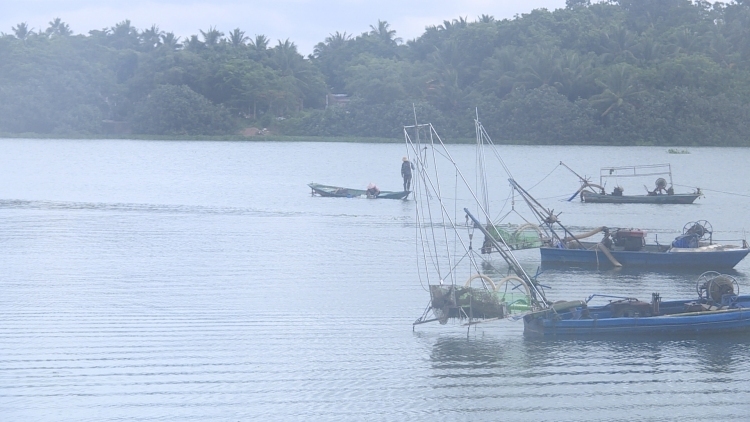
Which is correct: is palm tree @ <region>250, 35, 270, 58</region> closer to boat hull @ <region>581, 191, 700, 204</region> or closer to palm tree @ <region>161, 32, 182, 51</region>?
palm tree @ <region>161, 32, 182, 51</region>

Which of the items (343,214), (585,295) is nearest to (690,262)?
(585,295)

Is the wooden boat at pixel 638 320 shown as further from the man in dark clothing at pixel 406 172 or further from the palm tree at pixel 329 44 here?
the palm tree at pixel 329 44

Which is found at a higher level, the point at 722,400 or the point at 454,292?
the point at 454,292

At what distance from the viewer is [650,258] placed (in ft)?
66.6

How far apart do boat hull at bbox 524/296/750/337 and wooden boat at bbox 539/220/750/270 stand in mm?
5509

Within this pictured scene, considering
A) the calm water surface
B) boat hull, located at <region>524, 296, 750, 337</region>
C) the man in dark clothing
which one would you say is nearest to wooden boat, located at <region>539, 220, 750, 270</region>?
the calm water surface

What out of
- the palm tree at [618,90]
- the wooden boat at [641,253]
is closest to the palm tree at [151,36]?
the palm tree at [618,90]

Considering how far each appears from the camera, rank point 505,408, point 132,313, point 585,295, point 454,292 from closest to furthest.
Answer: point 505,408, point 454,292, point 132,313, point 585,295

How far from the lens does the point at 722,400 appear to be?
12.1 metres

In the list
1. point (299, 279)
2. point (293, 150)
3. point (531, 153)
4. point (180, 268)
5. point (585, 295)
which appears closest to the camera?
point (585, 295)

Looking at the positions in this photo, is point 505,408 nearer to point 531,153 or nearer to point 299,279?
point 299,279

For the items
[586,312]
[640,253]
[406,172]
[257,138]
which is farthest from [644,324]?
[257,138]

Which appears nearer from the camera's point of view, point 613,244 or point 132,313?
point 132,313

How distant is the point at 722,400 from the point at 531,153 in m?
53.5
